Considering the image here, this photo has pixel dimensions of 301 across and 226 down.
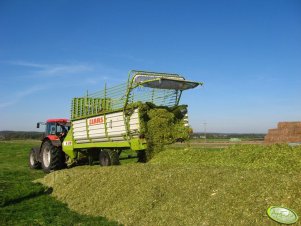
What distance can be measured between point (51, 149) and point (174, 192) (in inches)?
352

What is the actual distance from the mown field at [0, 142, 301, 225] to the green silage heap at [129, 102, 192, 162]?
0.64 meters

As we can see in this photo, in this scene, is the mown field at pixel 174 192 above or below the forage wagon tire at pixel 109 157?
below

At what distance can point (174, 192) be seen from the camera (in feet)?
21.3

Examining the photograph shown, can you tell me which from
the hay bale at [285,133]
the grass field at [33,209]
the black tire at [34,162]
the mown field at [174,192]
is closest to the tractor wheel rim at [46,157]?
the black tire at [34,162]

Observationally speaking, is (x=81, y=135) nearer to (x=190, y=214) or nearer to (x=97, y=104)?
(x=97, y=104)

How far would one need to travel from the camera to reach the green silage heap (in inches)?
405

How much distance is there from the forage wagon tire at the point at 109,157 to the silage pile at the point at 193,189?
206cm

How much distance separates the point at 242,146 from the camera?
952 centimetres

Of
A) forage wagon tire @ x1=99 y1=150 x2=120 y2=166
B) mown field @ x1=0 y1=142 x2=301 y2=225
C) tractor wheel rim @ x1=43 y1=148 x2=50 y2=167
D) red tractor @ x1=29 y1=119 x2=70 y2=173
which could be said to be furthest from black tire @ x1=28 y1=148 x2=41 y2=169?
mown field @ x1=0 y1=142 x2=301 y2=225

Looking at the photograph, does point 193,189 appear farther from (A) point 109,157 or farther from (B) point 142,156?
(A) point 109,157

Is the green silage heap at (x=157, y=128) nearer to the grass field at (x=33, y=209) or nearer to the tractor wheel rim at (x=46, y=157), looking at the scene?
the grass field at (x=33, y=209)

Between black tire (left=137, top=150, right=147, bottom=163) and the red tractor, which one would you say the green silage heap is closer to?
black tire (left=137, top=150, right=147, bottom=163)

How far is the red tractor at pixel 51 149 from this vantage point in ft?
46.3

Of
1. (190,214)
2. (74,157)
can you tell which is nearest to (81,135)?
(74,157)
